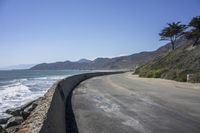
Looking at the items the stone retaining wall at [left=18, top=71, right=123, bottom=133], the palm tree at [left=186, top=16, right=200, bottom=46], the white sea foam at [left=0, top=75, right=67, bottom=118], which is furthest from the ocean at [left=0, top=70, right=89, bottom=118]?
the palm tree at [left=186, top=16, right=200, bottom=46]

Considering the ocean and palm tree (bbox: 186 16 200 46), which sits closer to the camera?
the ocean

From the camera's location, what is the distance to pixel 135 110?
1450 cm

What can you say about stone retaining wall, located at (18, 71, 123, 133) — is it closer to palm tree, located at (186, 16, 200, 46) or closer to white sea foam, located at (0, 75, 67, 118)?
white sea foam, located at (0, 75, 67, 118)

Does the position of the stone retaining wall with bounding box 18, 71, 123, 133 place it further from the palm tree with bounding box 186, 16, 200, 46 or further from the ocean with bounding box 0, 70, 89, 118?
the palm tree with bounding box 186, 16, 200, 46

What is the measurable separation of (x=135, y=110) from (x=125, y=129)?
4296 mm

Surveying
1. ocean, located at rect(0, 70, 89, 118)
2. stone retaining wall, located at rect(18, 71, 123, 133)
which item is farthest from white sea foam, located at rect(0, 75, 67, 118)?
stone retaining wall, located at rect(18, 71, 123, 133)

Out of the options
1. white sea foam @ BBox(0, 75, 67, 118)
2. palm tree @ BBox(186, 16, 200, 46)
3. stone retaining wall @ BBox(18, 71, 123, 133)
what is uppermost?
palm tree @ BBox(186, 16, 200, 46)

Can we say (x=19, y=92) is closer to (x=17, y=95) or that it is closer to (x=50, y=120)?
(x=17, y=95)

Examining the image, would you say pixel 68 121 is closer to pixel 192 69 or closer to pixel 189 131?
pixel 189 131

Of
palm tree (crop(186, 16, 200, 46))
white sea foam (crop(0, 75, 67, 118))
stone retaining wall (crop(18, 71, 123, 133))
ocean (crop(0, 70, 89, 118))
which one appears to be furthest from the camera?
palm tree (crop(186, 16, 200, 46))

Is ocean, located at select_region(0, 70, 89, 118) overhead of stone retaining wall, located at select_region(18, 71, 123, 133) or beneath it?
beneath

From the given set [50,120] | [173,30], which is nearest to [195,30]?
[173,30]

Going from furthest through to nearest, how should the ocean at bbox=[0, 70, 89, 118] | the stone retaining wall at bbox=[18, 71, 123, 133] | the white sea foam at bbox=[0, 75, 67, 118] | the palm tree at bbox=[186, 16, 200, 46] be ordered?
the palm tree at bbox=[186, 16, 200, 46], the ocean at bbox=[0, 70, 89, 118], the white sea foam at bbox=[0, 75, 67, 118], the stone retaining wall at bbox=[18, 71, 123, 133]

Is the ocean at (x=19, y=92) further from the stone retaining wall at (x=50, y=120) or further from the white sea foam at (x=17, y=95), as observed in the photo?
the stone retaining wall at (x=50, y=120)
